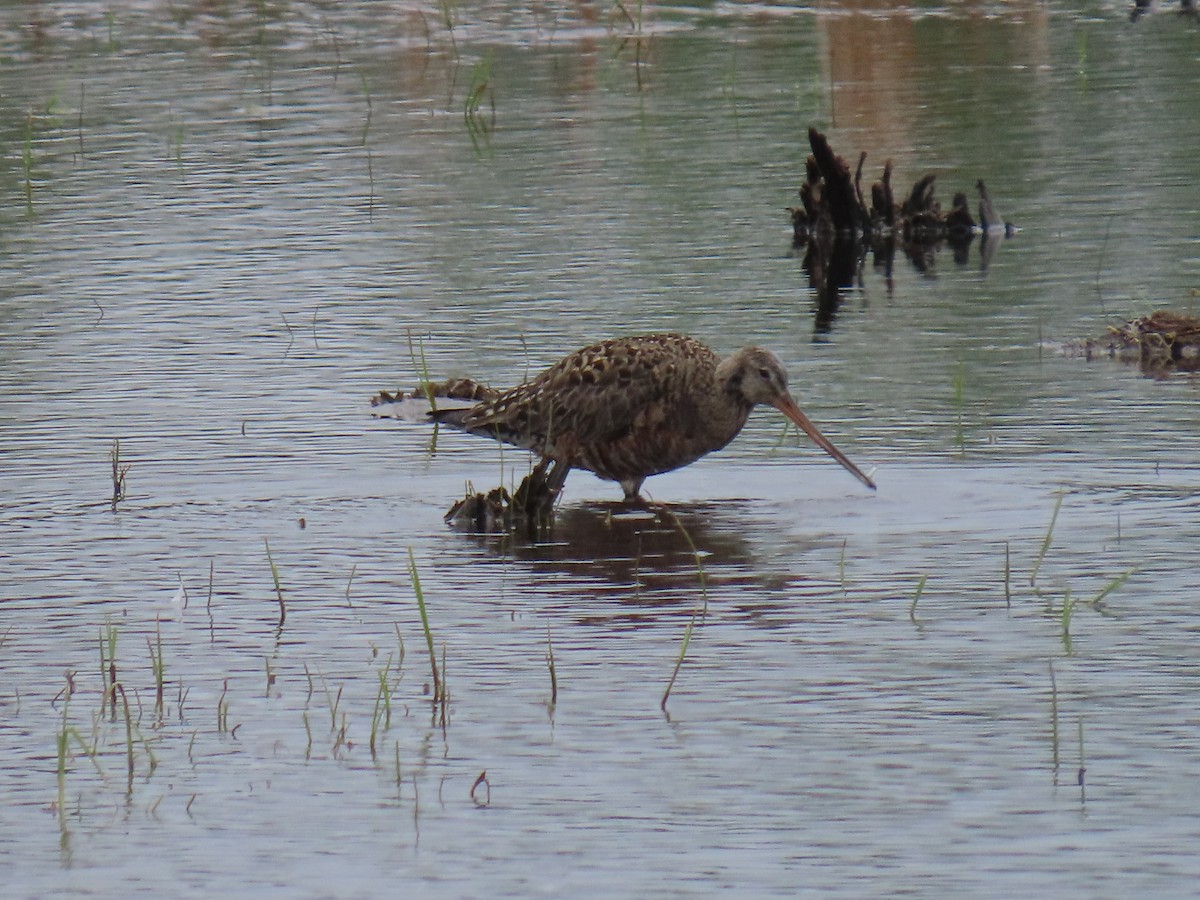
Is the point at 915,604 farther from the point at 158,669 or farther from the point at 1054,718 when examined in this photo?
the point at 158,669

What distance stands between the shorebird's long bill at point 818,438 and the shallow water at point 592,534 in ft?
→ 0.40

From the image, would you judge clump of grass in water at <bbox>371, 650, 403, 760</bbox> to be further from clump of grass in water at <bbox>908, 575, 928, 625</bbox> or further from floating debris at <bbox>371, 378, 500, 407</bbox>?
floating debris at <bbox>371, 378, 500, 407</bbox>

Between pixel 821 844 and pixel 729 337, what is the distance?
7.23 metres

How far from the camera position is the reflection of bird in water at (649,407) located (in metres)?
9.44

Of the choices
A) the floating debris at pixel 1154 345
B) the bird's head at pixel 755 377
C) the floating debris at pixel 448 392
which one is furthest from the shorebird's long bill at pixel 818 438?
the floating debris at pixel 1154 345

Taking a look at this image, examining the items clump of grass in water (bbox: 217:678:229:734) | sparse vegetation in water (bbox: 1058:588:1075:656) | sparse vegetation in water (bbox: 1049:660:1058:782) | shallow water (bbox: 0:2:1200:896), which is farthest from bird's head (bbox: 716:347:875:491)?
clump of grass in water (bbox: 217:678:229:734)

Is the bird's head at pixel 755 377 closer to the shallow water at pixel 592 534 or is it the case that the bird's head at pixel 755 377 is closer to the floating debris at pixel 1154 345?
the shallow water at pixel 592 534

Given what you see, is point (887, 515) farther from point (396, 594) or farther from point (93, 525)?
point (93, 525)

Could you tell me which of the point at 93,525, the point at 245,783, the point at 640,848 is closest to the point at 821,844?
the point at 640,848

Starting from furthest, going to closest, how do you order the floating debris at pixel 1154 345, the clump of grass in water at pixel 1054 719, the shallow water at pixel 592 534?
the floating debris at pixel 1154 345 < the clump of grass in water at pixel 1054 719 < the shallow water at pixel 592 534

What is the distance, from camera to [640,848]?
5.64 meters

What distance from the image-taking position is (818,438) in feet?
31.1

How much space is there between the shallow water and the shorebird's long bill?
12 cm

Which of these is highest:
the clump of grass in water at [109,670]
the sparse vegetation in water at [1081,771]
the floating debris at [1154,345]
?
the floating debris at [1154,345]
